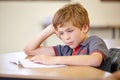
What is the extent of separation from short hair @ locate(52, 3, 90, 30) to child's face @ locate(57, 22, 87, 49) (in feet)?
0.07

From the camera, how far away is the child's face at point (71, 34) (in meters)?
1.54

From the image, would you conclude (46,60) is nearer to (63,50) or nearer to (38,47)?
(63,50)

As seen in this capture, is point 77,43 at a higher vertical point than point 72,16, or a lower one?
lower

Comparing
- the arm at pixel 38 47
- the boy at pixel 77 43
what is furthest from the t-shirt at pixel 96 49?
the arm at pixel 38 47

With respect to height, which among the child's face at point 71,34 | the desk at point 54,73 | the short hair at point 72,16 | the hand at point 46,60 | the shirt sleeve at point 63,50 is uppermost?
the short hair at point 72,16

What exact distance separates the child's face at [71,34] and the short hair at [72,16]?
0.07 ft

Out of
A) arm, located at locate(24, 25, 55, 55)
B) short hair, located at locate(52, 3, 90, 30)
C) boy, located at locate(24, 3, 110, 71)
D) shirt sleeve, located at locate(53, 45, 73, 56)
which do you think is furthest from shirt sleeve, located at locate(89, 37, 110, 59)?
arm, located at locate(24, 25, 55, 55)

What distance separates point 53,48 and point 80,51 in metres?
0.29

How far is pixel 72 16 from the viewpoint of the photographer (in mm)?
1583

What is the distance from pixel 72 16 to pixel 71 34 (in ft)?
0.34

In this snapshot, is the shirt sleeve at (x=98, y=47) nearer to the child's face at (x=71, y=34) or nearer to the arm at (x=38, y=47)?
the child's face at (x=71, y=34)

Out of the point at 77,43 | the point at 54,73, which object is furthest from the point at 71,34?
the point at 54,73

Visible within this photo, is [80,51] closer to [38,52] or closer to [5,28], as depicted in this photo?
[38,52]

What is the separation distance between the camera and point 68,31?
1548 mm
